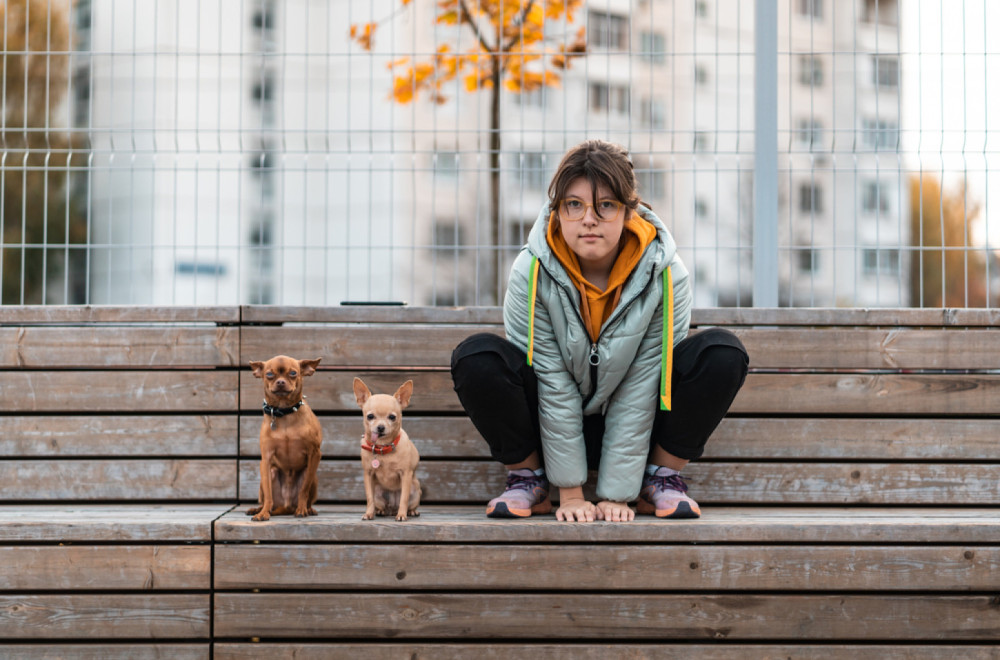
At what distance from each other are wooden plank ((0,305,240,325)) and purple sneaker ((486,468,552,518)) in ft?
3.83

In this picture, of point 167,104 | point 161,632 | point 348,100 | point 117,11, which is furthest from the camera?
point 167,104

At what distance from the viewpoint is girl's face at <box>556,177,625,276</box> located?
2.49m

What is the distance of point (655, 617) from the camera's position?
2402 mm

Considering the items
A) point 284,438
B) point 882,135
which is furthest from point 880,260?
point 284,438

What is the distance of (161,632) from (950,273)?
332 cm

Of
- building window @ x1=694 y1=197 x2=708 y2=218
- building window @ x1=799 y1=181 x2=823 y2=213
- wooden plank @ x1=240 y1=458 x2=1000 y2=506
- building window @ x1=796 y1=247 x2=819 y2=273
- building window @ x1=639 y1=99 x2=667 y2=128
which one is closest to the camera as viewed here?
wooden plank @ x1=240 y1=458 x2=1000 y2=506

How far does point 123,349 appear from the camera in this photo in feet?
10.00

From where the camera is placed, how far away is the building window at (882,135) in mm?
3311

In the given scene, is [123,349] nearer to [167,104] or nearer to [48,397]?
[48,397]

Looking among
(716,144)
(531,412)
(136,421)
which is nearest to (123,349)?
(136,421)

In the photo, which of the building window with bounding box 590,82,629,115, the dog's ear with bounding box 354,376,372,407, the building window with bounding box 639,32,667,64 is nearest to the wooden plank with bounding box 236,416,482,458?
the dog's ear with bounding box 354,376,372,407

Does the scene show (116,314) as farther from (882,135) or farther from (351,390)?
(882,135)

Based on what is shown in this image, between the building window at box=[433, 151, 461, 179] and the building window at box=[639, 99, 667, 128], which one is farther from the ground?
the building window at box=[639, 99, 667, 128]

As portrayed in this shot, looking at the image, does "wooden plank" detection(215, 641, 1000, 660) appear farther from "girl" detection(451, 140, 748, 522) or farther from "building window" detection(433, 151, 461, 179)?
"building window" detection(433, 151, 461, 179)
